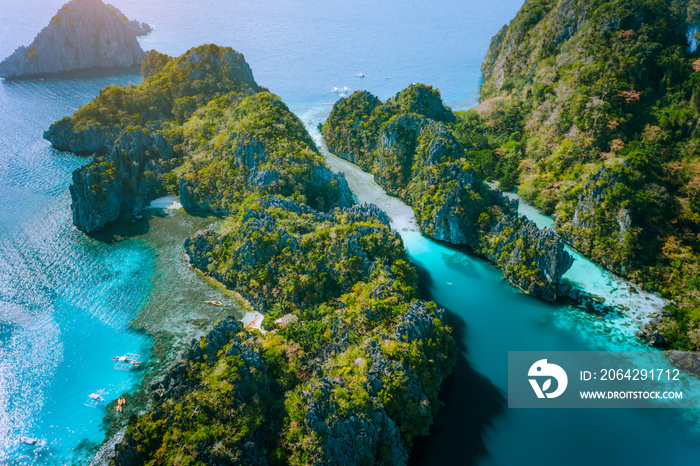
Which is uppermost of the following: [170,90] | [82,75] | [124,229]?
[82,75]

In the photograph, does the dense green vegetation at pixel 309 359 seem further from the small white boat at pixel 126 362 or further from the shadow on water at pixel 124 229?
the shadow on water at pixel 124 229

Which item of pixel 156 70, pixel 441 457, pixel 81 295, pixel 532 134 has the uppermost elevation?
pixel 156 70

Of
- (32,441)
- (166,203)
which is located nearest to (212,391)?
(32,441)

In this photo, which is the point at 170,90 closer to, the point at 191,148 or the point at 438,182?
the point at 191,148

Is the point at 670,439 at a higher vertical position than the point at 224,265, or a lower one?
lower

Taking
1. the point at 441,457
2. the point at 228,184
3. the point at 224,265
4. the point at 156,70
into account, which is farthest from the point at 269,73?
the point at 441,457

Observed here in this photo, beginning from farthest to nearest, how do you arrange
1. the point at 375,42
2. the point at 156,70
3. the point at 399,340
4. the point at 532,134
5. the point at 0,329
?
the point at 375,42 < the point at 156,70 < the point at 532,134 < the point at 0,329 < the point at 399,340

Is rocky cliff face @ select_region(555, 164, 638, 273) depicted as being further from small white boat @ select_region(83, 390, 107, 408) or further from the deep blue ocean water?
small white boat @ select_region(83, 390, 107, 408)

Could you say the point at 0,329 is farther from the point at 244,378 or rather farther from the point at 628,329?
the point at 628,329
